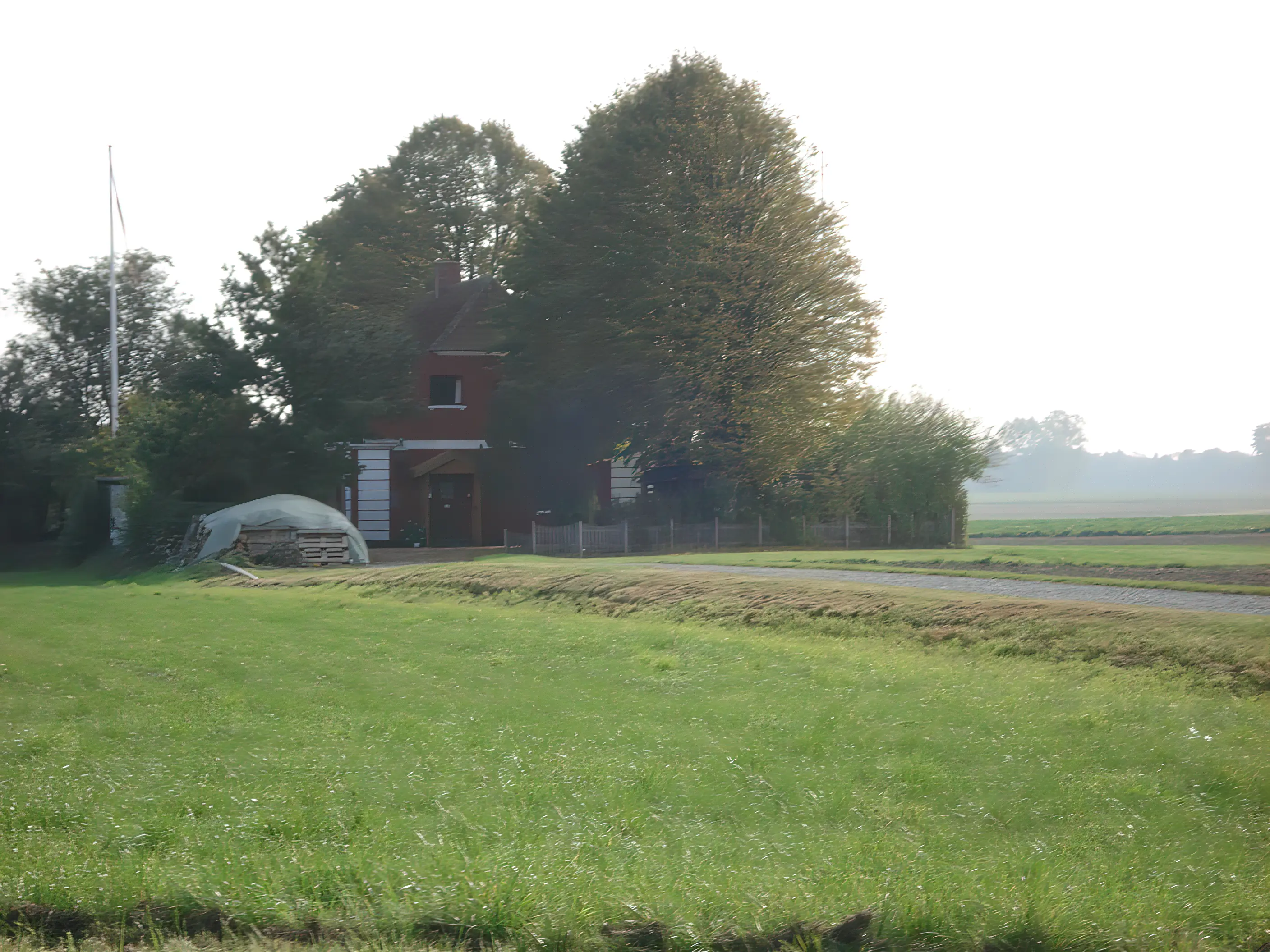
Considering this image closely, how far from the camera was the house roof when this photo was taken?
42.7 metres

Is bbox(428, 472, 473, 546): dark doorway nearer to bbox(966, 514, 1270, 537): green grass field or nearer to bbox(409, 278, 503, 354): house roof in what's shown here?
bbox(409, 278, 503, 354): house roof

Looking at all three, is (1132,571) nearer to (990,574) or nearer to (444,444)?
(990,574)

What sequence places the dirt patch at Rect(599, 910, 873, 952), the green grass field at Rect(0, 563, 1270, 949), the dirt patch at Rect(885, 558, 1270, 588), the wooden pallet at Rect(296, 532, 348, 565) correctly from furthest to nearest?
the wooden pallet at Rect(296, 532, 348, 565) < the dirt patch at Rect(885, 558, 1270, 588) < the green grass field at Rect(0, 563, 1270, 949) < the dirt patch at Rect(599, 910, 873, 952)

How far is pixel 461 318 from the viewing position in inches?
1746

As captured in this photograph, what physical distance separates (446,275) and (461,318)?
554 centimetres

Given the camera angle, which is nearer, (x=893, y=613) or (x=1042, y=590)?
(x=893, y=613)

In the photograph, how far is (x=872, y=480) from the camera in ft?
122

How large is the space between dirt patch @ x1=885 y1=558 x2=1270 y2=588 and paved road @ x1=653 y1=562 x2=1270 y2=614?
1450 millimetres

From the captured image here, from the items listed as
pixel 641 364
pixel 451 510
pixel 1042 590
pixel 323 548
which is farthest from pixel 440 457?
pixel 1042 590

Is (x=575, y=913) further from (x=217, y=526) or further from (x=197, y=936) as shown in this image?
(x=217, y=526)

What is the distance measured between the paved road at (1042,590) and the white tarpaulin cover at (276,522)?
11.5 metres

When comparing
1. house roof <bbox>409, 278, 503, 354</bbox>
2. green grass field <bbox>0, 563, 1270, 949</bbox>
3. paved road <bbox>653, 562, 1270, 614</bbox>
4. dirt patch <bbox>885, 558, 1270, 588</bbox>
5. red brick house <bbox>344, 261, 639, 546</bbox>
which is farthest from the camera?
house roof <bbox>409, 278, 503, 354</bbox>

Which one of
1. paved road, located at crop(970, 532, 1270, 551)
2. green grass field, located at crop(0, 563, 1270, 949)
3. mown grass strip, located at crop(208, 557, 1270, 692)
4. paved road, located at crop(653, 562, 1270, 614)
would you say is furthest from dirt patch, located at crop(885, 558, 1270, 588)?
paved road, located at crop(970, 532, 1270, 551)

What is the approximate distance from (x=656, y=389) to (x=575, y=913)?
31.8 metres
